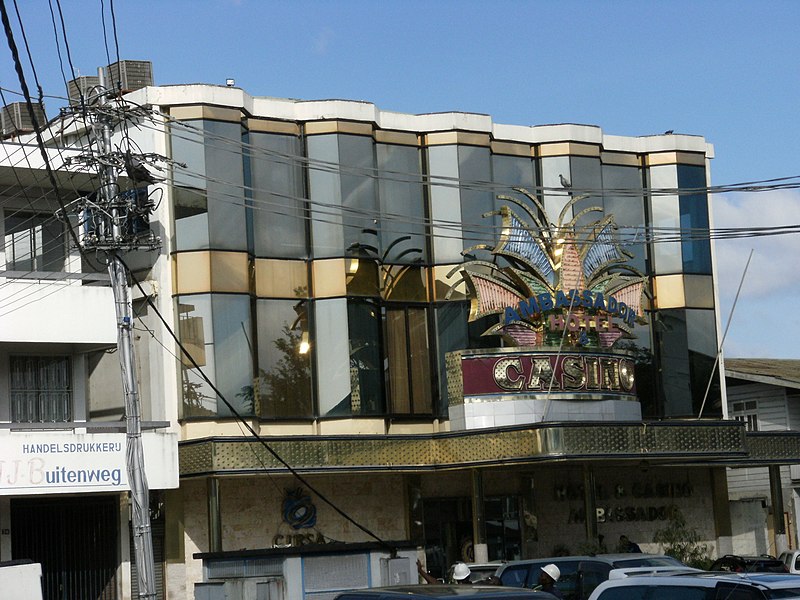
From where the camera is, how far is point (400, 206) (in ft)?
115

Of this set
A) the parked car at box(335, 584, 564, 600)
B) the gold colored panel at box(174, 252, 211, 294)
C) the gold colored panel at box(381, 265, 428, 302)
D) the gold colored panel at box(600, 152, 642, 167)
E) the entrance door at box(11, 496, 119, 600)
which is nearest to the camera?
the parked car at box(335, 584, 564, 600)

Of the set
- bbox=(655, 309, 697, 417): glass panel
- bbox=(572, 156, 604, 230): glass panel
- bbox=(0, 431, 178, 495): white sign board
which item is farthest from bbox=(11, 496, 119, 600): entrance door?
bbox=(655, 309, 697, 417): glass panel

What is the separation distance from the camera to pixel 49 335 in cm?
3006

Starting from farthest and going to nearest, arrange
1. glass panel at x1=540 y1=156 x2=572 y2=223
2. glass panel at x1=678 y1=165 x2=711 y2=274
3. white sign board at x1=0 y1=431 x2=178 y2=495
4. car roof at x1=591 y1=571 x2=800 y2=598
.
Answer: glass panel at x1=678 y1=165 x2=711 y2=274 < glass panel at x1=540 y1=156 x2=572 y2=223 < white sign board at x1=0 y1=431 x2=178 y2=495 < car roof at x1=591 y1=571 x2=800 y2=598

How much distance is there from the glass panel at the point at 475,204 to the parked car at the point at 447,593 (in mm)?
23798

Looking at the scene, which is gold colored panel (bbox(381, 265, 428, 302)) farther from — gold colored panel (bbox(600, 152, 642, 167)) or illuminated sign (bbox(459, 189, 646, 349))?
gold colored panel (bbox(600, 152, 642, 167))

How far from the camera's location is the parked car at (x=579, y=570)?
842 inches

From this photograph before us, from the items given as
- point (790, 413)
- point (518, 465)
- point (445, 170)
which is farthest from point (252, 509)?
point (790, 413)

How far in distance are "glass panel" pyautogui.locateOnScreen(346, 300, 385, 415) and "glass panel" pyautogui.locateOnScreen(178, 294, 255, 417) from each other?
2711 mm

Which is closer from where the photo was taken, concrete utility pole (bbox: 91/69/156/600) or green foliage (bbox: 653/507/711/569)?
concrete utility pole (bbox: 91/69/156/600)

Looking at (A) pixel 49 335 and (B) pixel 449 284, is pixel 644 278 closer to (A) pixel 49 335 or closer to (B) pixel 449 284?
(B) pixel 449 284

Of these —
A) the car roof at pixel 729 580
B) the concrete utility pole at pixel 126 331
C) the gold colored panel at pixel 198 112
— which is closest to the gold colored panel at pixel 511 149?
the gold colored panel at pixel 198 112

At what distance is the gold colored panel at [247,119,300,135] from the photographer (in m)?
33.6

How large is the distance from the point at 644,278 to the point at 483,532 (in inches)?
338
